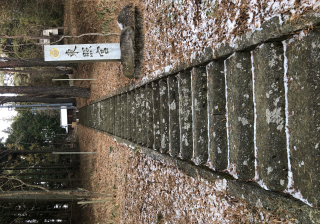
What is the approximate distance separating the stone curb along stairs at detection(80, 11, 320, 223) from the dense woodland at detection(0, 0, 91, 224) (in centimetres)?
492

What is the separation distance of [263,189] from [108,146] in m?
6.37

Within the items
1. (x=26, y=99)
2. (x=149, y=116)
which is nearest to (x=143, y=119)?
(x=149, y=116)

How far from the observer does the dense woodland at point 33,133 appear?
27.7ft

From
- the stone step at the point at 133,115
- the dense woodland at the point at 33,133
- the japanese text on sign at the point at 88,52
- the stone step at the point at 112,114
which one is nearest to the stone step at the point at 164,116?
the stone step at the point at 133,115

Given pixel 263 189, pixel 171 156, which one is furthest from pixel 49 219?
pixel 263 189

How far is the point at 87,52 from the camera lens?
5.59 m

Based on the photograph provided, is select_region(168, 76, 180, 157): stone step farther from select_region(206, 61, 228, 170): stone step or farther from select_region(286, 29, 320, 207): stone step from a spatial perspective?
select_region(286, 29, 320, 207): stone step

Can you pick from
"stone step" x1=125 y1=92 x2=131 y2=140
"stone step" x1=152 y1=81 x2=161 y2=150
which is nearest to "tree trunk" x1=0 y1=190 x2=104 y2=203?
"stone step" x1=125 y1=92 x2=131 y2=140

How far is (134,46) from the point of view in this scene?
17.1 ft

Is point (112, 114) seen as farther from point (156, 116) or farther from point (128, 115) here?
point (156, 116)

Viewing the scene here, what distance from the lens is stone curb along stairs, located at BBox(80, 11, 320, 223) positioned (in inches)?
70.7

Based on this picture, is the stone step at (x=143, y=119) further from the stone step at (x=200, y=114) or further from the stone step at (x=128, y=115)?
the stone step at (x=200, y=114)

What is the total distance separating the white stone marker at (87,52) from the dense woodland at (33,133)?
7.36 ft

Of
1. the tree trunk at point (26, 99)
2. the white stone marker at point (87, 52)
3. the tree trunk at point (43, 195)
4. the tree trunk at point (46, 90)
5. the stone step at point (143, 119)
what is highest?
the white stone marker at point (87, 52)
